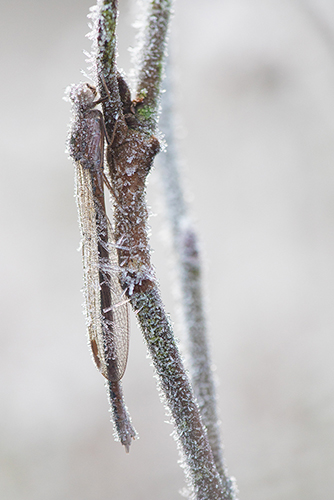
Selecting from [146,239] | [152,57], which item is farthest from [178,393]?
[152,57]

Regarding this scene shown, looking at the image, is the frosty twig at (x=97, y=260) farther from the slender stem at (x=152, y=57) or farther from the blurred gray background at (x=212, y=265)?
the blurred gray background at (x=212, y=265)

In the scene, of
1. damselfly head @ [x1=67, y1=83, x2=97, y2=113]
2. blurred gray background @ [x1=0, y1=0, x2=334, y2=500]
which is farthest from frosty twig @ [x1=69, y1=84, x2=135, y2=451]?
blurred gray background @ [x1=0, y1=0, x2=334, y2=500]

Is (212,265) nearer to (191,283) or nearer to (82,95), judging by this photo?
(191,283)

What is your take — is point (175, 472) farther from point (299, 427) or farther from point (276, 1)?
point (276, 1)

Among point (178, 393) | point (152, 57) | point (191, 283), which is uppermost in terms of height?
point (152, 57)

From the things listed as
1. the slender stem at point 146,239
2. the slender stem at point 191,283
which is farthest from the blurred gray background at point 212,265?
the slender stem at point 146,239

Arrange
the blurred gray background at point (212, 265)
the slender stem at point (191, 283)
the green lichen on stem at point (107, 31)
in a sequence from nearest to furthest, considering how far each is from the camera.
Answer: the green lichen on stem at point (107, 31) → the slender stem at point (191, 283) → the blurred gray background at point (212, 265)
